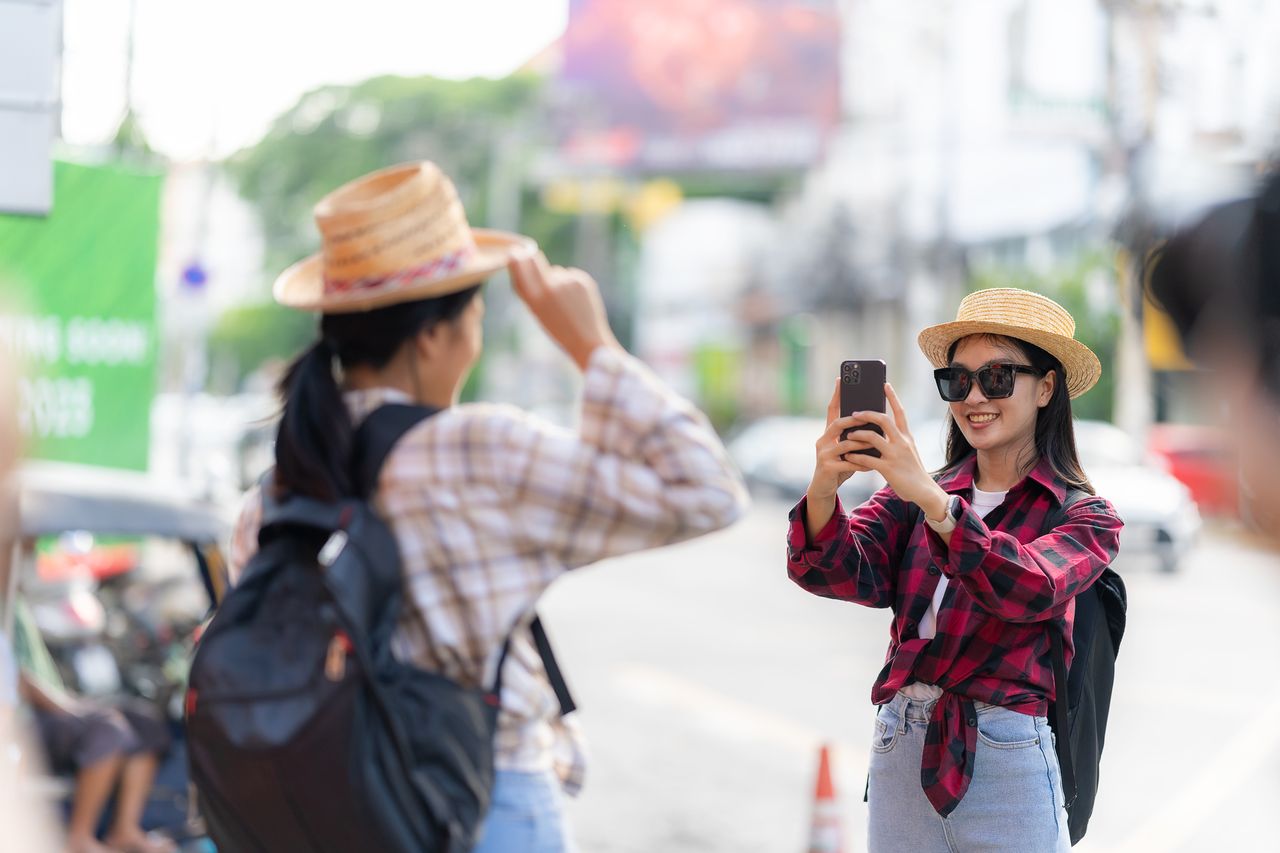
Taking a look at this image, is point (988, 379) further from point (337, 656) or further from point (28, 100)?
point (28, 100)

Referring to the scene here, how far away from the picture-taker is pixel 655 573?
16.4 metres

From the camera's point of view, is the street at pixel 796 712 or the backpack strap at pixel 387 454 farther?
the street at pixel 796 712

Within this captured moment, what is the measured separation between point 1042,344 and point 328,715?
4.46 ft

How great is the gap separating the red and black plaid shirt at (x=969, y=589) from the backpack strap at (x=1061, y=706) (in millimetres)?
12

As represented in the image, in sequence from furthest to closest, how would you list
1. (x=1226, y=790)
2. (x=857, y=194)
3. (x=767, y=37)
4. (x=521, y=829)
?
(x=767, y=37) → (x=857, y=194) → (x=1226, y=790) → (x=521, y=829)

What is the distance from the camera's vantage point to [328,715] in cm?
212

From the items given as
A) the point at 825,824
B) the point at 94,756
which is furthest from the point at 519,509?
the point at 94,756

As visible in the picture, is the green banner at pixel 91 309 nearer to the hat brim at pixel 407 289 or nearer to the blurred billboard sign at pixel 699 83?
the hat brim at pixel 407 289

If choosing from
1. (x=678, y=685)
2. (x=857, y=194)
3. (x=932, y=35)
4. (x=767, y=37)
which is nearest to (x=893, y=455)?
(x=678, y=685)

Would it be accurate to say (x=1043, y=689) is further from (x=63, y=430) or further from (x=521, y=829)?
(x=63, y=430)

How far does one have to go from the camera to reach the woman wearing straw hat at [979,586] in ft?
8.61

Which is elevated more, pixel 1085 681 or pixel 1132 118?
pixel 1132 118

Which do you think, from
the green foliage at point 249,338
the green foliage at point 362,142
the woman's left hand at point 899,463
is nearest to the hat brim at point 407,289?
the woman's left hand at point 899,463

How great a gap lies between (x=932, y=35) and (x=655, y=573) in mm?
23641
